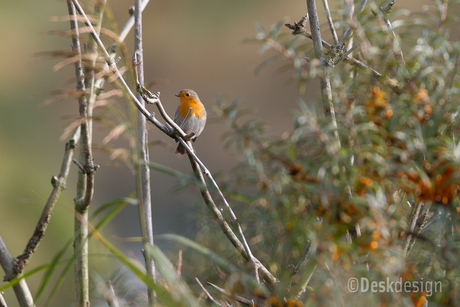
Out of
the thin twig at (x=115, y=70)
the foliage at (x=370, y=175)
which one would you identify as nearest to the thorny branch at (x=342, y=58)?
the foliage at (x=370, y=175)

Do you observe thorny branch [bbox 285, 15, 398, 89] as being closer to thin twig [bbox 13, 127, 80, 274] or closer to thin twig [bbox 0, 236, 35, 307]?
thin twig [bbox 13, 127, 80, 274]

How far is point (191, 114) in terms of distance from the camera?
2232 mm

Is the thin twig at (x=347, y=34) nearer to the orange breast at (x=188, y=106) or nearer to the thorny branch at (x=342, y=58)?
the thorny branch at (x=342, y=58)

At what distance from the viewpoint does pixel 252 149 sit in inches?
21.3

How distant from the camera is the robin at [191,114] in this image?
7.32 feet

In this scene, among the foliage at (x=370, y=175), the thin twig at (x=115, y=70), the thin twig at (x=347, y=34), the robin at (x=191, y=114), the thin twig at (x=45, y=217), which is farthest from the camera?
the robin at (x=191, y=114)

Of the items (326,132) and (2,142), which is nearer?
(326,132)

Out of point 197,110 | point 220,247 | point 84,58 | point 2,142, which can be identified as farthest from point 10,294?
point 84,58

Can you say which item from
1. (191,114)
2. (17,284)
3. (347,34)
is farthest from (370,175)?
(191,114)

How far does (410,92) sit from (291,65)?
6.1 inches

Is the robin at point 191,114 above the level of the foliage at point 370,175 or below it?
below

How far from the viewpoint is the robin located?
87.9 inches

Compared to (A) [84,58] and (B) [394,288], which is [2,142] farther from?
(B) [394,288]

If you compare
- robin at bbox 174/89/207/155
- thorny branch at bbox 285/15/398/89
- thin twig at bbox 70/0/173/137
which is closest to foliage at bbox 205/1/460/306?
thorny branch at bbox 285/15/398/89
